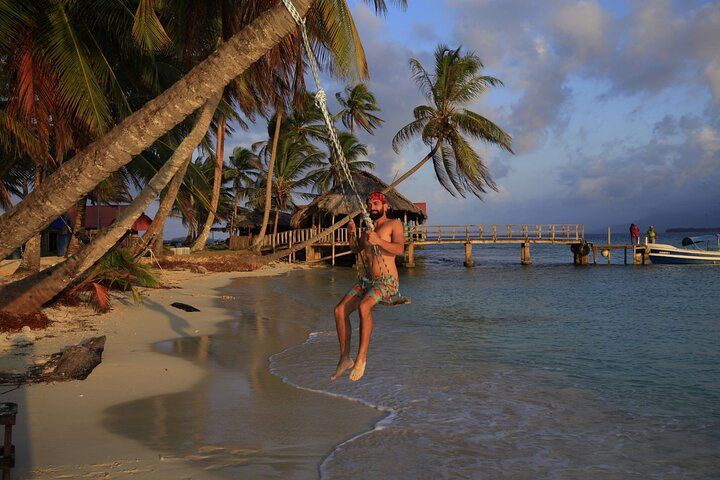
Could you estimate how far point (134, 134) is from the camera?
6570mm

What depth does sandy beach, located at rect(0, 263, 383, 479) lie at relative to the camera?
18.6ft

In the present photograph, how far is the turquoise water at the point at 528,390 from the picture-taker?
21.3ft

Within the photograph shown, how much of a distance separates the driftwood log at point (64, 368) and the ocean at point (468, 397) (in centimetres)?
135

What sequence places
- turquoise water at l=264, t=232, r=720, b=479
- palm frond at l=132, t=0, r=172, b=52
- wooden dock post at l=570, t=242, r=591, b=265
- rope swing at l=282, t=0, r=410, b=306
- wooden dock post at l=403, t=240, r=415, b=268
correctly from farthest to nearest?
wooden dock post at l=570, t=242, r=591, b=265 → wooden dock post at l=403, t=240, r=415, b=268 → palm frond at l=132, t=0, r=172, b=52 → turquoise water at l=264, t=232, r=720, b=479 → rope swing at l=282, t=0, r=410, b=306

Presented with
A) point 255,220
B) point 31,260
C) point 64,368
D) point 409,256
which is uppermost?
point 255,220

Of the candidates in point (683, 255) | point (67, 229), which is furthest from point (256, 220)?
point (683, 255)

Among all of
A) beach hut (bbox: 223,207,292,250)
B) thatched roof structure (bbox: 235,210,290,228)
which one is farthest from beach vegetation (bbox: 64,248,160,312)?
thatched roof structure (bbox: 235,210,290,228)

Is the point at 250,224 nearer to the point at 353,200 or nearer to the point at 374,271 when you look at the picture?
the point at 353,200

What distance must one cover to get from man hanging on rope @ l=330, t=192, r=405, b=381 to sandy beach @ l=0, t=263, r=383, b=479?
46.4 inches

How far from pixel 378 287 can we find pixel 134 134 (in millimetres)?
3095

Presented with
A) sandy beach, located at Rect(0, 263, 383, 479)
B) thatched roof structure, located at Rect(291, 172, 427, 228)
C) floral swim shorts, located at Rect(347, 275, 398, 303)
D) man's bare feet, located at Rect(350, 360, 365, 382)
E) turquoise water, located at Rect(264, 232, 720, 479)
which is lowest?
turquoise water, located at Rect(264, 232, 720, 479)

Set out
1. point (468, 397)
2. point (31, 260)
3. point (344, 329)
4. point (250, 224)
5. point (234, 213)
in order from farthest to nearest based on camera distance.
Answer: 1. point (234, 213)
2. point (250, 224)
3. point (31, 260)
4. point (468, 397)
5. point (344, 329)

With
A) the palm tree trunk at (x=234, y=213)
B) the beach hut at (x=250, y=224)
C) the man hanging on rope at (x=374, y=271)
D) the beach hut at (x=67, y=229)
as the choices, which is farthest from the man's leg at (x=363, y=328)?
the palm tree trunk at (x=234, y=213)

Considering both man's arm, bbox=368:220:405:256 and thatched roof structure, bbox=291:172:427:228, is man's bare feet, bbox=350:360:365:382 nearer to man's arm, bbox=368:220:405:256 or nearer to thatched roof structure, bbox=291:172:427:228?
man's arm, bbox=368:220:405:256
